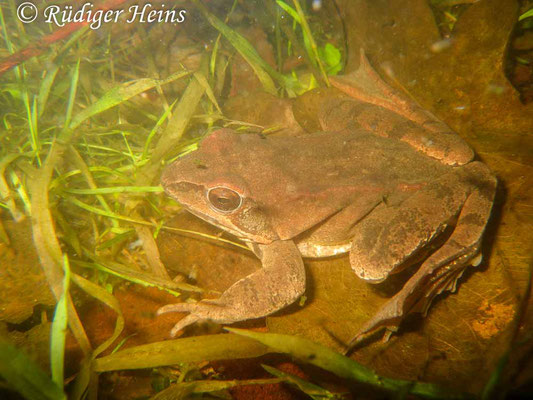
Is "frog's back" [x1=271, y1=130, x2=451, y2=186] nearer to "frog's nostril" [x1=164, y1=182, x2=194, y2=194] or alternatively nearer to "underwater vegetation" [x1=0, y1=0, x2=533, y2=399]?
"underwater vegetation" [x1=0, y1=0, x2=533, y2=399]

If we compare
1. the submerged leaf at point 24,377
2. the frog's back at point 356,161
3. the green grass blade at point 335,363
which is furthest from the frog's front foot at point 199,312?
the frog's back at point 356,161

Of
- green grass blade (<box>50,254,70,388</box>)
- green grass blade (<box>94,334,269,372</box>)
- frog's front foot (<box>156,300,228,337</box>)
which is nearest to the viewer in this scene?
green grass blade (<box>50,254,70,388</box>)

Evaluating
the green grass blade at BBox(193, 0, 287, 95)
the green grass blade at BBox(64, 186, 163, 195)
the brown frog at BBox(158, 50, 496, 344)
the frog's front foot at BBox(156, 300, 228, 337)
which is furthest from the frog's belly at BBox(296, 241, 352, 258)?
the green grass blade at BBox(193, 0, 287, 95)

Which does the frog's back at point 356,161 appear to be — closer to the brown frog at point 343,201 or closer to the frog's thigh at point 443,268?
the brown frog at point 343,201

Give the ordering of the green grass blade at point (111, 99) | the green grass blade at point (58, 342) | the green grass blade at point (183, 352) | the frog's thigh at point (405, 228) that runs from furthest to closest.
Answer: the green grass blade at point (111, 99), the frog's thigh at point (405, 228), the green grass blade at point (183, 352), the green grass blade at point (58, 342)

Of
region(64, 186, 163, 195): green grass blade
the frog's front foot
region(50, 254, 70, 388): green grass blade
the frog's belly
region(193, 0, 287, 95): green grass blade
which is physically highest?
region(193, 0, 287, 95): green grass blade

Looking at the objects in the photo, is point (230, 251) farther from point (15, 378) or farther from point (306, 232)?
point (15, 378)

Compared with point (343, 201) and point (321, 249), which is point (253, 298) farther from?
point (343, 201)

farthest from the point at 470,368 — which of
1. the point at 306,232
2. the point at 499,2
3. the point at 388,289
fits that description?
the point at 499,2
